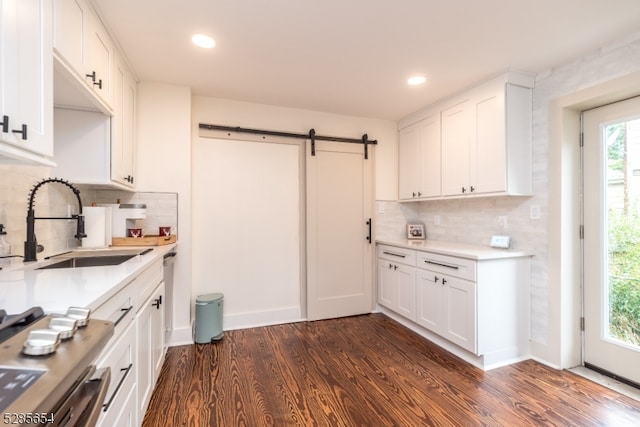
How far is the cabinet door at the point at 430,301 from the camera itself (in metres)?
2.64

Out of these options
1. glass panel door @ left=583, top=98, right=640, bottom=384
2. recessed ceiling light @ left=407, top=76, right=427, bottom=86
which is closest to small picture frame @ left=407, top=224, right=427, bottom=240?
glass panel door @ left=583, top=98, right=640, bottom=384

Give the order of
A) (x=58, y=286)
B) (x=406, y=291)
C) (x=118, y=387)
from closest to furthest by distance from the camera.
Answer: (x=58, y=286) → (x=118, y=387) → (x=406, y=291)

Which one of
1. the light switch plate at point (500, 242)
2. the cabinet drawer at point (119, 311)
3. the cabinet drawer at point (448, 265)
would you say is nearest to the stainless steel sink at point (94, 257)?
the cabinet drawer at point (119, 311)

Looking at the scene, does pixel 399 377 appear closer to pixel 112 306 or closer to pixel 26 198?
pixel 112 306

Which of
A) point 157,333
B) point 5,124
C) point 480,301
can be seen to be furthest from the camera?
point 480,301

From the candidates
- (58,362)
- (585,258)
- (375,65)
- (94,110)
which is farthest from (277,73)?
(585,258)

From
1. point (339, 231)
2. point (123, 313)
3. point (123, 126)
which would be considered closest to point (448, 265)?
point (339, 231)

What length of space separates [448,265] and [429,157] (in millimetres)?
1309

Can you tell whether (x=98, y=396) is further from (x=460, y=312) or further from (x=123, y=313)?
(x=460, y=312)

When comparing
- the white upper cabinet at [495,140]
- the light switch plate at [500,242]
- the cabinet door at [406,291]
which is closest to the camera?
the white upper cabinet at [495,140]

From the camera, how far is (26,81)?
106 centimetres

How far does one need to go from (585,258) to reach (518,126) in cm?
119

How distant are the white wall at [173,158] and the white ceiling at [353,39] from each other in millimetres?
194

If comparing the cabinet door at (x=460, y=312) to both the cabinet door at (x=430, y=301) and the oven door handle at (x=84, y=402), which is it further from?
the oven door handle at (x=84, y=402)
